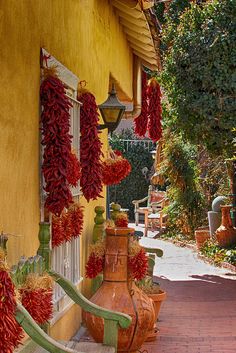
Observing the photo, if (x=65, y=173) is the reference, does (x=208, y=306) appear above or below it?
below

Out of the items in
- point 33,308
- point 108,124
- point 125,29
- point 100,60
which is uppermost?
point 125,29

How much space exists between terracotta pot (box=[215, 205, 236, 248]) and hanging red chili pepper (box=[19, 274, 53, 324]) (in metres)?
11.2

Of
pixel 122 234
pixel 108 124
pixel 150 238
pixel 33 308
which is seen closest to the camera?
pixel 33 308

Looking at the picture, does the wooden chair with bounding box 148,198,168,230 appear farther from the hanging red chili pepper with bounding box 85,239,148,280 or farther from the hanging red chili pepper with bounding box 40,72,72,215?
the hanging red chili pepper with bounding box 40,72,72,215

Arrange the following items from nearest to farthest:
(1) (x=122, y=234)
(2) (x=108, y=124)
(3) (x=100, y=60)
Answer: (1) (x=122, y=234) < (2) (x=108, y=124) < (3) (x=100, y=60)

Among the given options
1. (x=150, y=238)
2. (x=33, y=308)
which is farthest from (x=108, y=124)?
(x=150, y=238)

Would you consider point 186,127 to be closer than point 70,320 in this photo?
No

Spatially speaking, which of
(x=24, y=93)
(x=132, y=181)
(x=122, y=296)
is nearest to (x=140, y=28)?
(x=122, y=296)

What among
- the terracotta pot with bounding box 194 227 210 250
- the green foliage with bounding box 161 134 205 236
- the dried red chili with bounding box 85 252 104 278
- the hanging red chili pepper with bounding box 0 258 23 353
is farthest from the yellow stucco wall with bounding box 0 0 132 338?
the green foliage with bounding box 161 134 205 236

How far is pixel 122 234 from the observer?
6.20 metres

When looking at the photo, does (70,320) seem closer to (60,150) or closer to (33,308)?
(60,150)

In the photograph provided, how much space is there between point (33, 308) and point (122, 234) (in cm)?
239

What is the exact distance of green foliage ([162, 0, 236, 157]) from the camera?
43.7ft

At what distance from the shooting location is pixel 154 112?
1201cm
